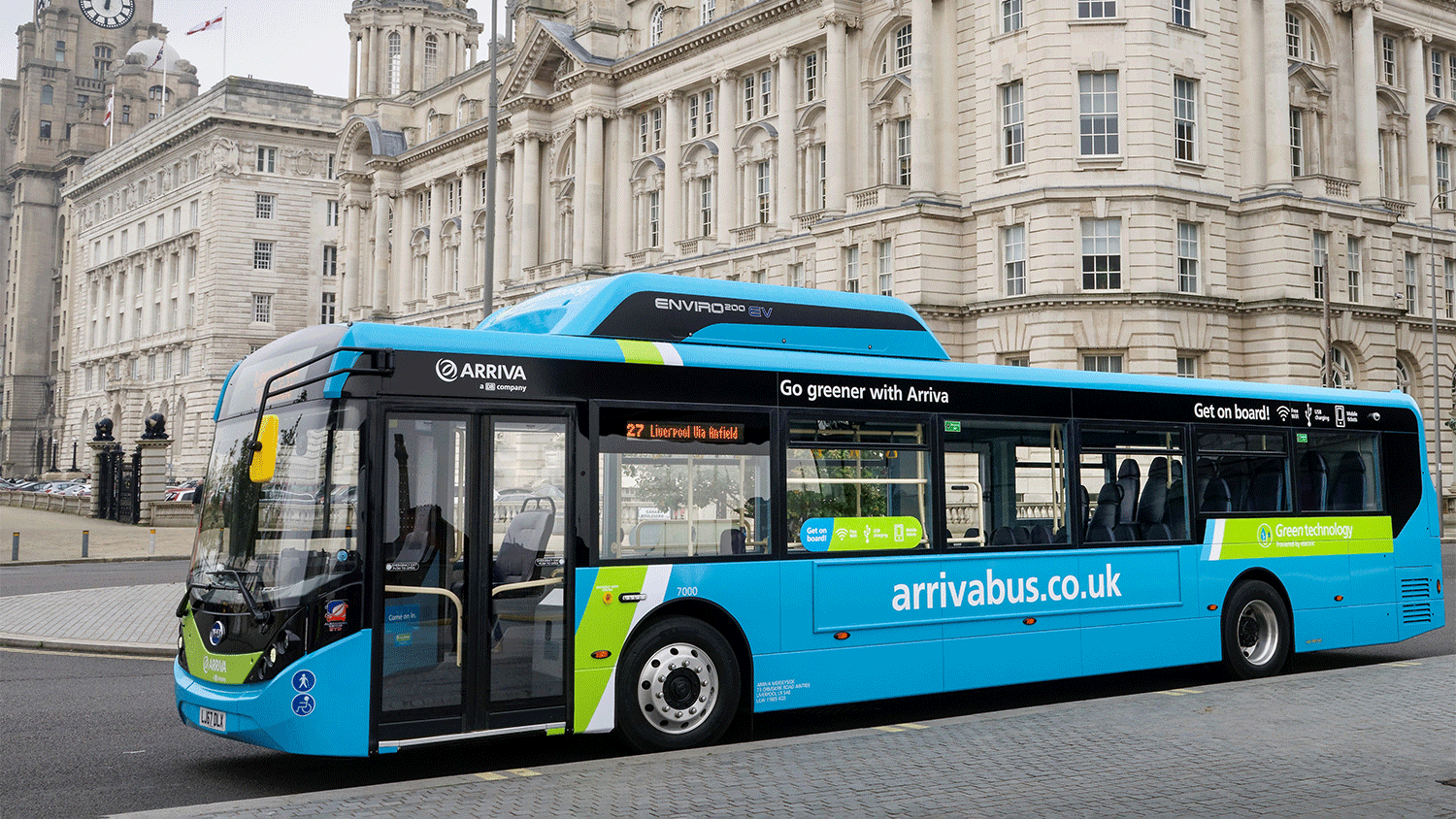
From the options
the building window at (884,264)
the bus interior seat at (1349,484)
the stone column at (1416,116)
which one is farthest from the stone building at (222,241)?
the bus interior seat at (1349,484)

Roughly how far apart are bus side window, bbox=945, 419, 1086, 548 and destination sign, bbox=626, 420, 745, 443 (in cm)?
205

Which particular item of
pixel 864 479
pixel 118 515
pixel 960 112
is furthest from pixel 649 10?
pixel 864 479

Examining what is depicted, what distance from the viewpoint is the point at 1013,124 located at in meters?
40.5

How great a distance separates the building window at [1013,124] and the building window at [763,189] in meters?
12.2

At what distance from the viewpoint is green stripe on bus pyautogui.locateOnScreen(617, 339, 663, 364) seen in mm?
9555

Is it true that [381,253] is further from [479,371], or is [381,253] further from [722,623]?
[479,371]

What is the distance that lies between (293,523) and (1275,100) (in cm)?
3997

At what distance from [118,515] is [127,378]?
198 feet

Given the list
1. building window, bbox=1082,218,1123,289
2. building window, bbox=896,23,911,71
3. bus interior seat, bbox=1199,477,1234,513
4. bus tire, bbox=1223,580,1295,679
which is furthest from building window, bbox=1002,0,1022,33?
bus tire, bbox=1223,580,1295,679

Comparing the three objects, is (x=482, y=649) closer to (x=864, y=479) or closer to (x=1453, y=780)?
(x=864, y=479)

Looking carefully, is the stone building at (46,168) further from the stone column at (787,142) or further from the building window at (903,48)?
the building window at (903,48)

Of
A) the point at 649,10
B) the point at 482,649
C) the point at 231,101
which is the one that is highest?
the point at 231,101

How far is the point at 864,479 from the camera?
34.2 feet

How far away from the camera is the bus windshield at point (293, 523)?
8.09 metres
